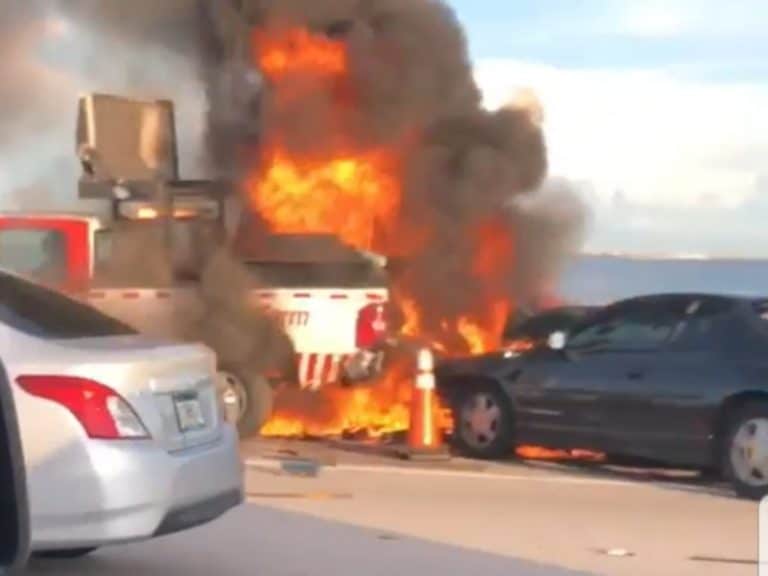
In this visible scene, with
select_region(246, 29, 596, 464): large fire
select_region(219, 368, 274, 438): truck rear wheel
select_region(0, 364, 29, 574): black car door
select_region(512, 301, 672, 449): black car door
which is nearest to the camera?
select_region(0, 364, 29, 574): black car door

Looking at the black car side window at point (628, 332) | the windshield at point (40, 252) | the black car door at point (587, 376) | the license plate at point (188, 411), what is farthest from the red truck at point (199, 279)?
the license plate at point (188, 411)

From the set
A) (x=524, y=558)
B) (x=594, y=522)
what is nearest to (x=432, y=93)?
(x=594, y=522)

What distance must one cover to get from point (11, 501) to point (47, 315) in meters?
4.32

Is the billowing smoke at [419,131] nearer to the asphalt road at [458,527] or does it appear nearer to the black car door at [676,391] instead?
the black car door at [676,391]

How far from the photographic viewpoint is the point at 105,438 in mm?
7895

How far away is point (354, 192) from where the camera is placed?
67.7 ft

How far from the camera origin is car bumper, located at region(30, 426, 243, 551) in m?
7.83

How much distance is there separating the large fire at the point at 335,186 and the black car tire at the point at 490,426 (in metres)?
3.40

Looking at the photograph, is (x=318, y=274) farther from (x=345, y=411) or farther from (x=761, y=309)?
(x=761, y=309)

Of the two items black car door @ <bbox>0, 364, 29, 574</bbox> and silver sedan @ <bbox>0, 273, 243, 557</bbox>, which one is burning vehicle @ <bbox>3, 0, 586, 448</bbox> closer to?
silver sedan @ <bbox>0, 273, 243, 557</bbox>

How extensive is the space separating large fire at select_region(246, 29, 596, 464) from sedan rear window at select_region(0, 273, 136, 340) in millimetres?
9651

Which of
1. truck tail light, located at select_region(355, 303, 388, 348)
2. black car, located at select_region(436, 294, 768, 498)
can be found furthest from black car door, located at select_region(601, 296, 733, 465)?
truck tail light, located at select_region(355, 303, 388, 348)

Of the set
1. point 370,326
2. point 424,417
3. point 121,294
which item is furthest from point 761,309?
point 121,294

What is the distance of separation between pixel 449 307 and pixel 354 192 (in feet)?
5.60
